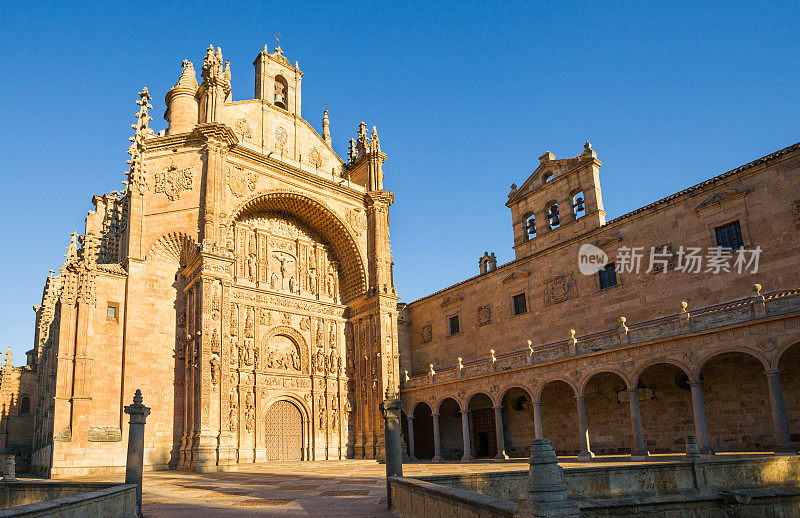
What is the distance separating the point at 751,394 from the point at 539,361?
24.0 ft

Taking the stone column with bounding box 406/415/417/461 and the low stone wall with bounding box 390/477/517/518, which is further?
the stone column with bounding box 406/415/417/461

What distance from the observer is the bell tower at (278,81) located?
3406 centimetres

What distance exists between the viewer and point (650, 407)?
2169 cm

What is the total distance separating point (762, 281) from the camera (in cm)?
1905

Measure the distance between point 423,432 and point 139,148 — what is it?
21308 mm

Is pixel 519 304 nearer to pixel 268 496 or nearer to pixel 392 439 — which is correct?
pixel 392 439

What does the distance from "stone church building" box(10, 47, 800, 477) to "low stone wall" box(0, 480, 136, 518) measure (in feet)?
31.8

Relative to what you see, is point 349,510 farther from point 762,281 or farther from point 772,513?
point 762,281

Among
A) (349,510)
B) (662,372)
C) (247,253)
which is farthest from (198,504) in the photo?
(247,253)

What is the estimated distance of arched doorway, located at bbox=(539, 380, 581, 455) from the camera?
80.1 ft

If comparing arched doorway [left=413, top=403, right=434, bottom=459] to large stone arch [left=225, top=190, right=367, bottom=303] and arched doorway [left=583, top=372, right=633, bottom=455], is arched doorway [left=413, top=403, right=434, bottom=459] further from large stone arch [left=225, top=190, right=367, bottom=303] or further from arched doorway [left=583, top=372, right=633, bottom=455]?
arched doorway [left=583, top=372, right=633, bottom=455]

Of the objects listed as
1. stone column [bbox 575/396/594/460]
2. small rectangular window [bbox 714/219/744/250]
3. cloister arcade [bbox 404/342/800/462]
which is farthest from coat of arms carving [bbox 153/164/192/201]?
small rectangular window [bbox 714/219/744/250]

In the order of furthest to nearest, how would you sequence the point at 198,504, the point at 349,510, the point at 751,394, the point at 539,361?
the point at 539,361, the point at 751,394, the point at 198,504, the point at 349,510

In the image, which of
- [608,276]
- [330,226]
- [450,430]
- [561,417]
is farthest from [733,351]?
[330,226]
